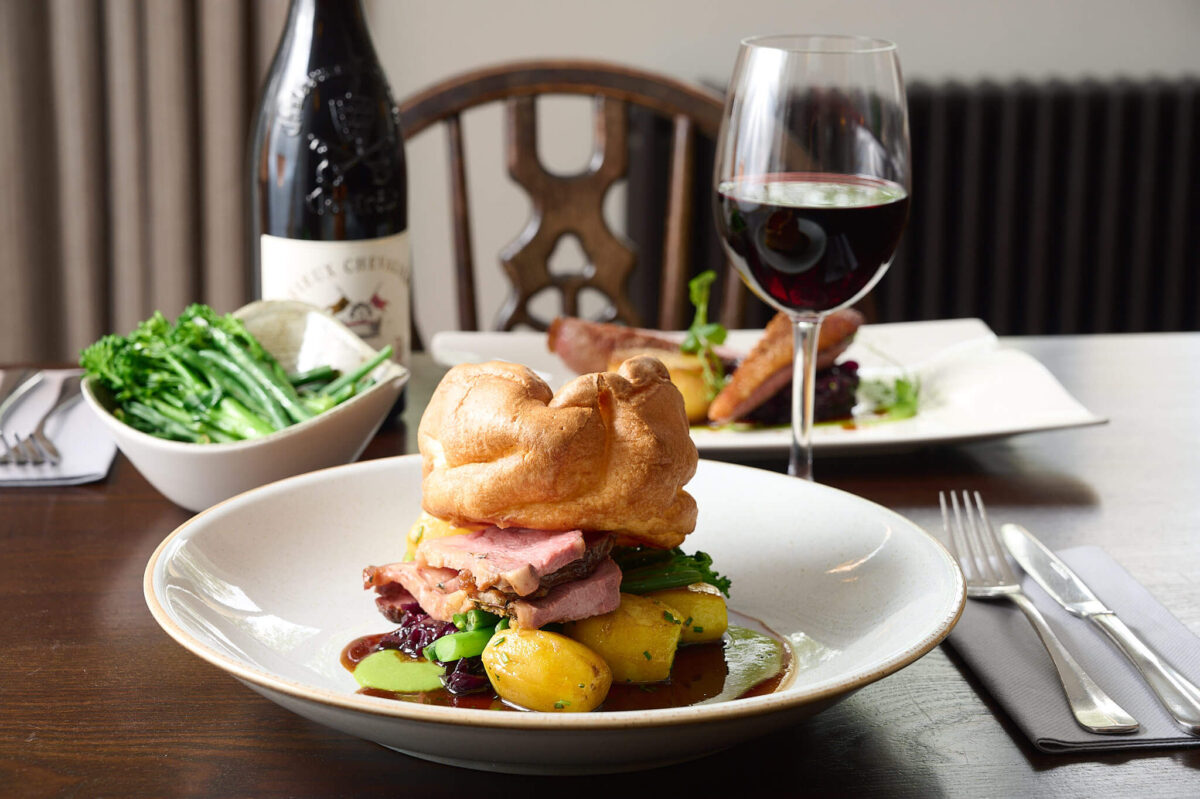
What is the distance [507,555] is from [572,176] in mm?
1470

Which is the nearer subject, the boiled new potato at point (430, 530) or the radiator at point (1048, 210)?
the boiled new potato at point (430, 530)

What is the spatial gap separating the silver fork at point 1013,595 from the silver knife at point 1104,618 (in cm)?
2

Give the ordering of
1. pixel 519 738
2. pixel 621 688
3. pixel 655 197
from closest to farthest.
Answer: pixel 519 738, pixel 621 688, pixel 655 197

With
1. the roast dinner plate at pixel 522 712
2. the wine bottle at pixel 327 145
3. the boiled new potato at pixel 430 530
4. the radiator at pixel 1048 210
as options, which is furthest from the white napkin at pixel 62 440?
the radiator at pixel 1048 210

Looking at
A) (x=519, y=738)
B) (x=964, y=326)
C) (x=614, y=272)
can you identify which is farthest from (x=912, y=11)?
(x=519, y=738)

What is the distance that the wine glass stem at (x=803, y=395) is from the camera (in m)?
1.07

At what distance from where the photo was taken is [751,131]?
3.32 ft

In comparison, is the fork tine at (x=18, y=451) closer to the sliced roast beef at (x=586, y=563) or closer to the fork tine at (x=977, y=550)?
the sliced roast beef at (x=586, y=563)

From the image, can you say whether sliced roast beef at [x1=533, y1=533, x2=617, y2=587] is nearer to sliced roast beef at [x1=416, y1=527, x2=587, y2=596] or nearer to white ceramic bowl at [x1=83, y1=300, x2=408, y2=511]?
sliced roast beef at [x1=416, y1=527, x2=587, y2=596]

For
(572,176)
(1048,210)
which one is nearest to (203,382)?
(572,176)

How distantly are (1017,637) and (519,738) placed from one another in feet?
1.35

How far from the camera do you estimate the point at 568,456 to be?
731 mm

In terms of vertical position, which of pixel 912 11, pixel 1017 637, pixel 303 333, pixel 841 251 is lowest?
pixel 1017 637

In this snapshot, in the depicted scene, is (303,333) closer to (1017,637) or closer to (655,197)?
(1017,637)
